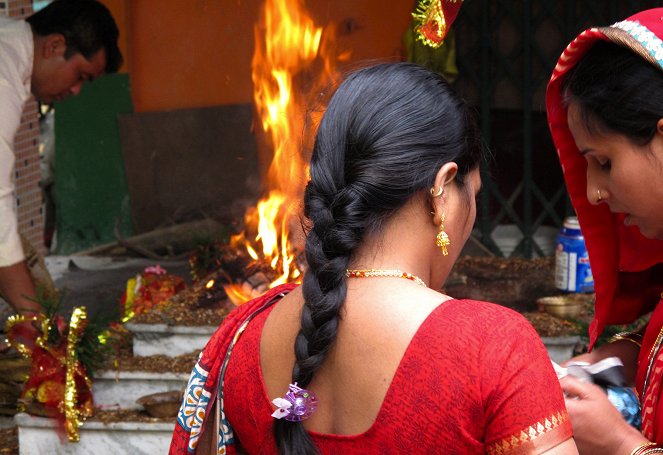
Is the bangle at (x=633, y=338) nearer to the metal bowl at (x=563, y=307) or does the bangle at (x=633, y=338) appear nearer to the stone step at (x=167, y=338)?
the metal bowl at (x=563, y=307)

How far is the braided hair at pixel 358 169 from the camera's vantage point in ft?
5.67

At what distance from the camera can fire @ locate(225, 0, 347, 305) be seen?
5223mm

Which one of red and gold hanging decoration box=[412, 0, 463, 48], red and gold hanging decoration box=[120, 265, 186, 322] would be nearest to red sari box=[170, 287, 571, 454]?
red and gold hanging decoration box=[412, 0, 463, 48]

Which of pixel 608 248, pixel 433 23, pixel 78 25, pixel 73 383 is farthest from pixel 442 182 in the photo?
pixel 78 25

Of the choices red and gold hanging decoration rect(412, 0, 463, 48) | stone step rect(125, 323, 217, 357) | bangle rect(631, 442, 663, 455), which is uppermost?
red and gold hanging decoration rect(412, 0, 463, 48)

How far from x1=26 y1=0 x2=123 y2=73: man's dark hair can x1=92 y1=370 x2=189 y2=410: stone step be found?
1.84 m

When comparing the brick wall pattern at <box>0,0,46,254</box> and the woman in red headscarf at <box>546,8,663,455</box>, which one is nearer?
the woman in red headscarf at <box>546,8,663,455</box>

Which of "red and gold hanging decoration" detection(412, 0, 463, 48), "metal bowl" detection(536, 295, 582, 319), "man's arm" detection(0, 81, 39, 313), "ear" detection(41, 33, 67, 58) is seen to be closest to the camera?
"red and gold hanging decoration" detection(412, 0, 463, 48)

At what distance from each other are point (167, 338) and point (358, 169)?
9.96 feet

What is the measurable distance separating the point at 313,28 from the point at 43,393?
11.7ft

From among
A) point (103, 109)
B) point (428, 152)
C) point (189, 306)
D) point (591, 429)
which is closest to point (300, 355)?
point (428, 152)

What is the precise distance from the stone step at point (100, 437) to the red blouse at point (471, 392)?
262cm

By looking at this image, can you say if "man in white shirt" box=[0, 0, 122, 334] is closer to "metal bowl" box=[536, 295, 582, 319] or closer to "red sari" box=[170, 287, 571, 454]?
"metal bowl" box=[536, 295, 582, 319]

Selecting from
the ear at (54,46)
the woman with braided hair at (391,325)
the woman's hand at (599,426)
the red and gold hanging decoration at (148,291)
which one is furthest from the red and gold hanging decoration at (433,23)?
the ear at (54,46)
